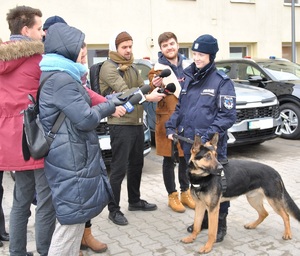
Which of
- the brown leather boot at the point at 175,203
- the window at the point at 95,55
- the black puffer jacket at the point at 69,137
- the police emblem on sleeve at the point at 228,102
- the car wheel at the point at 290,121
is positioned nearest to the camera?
the black puffer jacket at the point at 69,137

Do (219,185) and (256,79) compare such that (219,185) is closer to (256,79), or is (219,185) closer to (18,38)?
(18,38)

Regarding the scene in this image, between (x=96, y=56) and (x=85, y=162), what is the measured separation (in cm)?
1049

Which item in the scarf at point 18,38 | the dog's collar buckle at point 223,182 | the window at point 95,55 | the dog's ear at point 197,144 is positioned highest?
the window at point 95,55

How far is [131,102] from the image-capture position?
9.24ft

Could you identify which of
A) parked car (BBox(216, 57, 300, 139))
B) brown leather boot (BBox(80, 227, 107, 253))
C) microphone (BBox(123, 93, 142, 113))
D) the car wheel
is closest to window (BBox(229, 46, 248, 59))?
parked car (BBox(216, 57, 300, 139))

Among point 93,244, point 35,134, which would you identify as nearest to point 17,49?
point 35,134

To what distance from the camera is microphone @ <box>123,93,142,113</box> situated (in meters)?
2.79

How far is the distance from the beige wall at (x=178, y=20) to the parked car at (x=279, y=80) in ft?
14.5

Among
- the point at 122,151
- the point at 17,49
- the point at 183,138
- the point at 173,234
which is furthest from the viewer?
the point at 122,151

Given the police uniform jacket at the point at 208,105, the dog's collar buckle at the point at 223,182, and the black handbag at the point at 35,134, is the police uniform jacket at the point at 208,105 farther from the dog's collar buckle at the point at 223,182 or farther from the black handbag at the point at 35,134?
the black handbag at the point at 35,134

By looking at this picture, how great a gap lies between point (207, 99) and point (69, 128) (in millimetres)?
1450

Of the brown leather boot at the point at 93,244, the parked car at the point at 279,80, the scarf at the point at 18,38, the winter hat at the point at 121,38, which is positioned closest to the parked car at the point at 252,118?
the parked car at the point at 279,80

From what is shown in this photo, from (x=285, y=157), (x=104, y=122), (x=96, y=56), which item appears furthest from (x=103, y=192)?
(x=96, y=56)

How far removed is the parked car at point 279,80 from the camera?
8305mm
